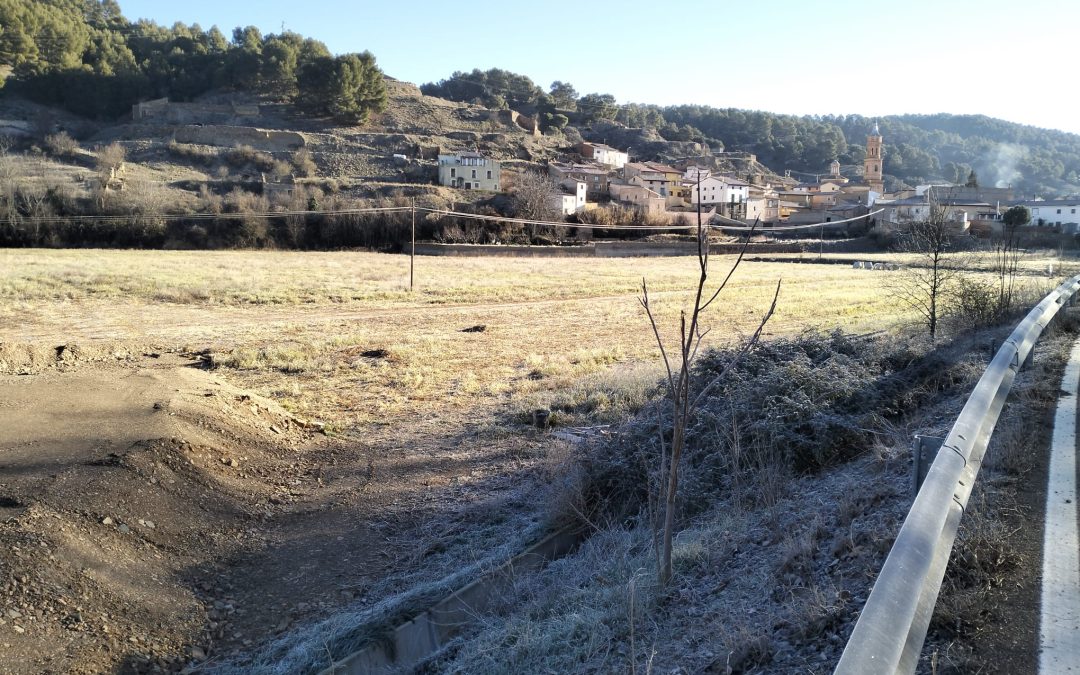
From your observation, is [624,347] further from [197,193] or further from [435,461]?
[197,193]

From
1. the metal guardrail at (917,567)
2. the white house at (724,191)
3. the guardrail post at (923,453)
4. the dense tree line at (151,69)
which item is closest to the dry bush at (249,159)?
the dense tree line at (151,69)

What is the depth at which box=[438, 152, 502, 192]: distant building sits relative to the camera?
94.8 meters

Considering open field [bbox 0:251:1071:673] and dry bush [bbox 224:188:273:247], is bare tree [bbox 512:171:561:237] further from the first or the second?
open field [bbox 0:251:1071:673]

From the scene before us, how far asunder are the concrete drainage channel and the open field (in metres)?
0.72

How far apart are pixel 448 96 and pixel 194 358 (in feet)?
583

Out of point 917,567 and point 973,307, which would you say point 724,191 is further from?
point 917,567

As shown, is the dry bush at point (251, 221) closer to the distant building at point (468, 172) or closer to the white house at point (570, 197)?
the distant building at point (468, 172)

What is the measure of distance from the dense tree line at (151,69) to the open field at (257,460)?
102m

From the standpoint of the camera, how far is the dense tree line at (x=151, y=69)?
117 meters

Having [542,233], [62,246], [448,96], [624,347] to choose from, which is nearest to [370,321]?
[624,347]

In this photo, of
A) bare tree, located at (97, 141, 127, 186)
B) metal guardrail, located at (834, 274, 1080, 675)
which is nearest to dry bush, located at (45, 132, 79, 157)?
bare tree, located at (97, 141, 127, 186)

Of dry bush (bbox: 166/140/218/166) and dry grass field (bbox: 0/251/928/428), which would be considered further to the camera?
dry bush (bbox: 166/140/218/166)

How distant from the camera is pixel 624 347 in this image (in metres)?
20.8

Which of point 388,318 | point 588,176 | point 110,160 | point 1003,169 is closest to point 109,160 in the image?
point 110,160
